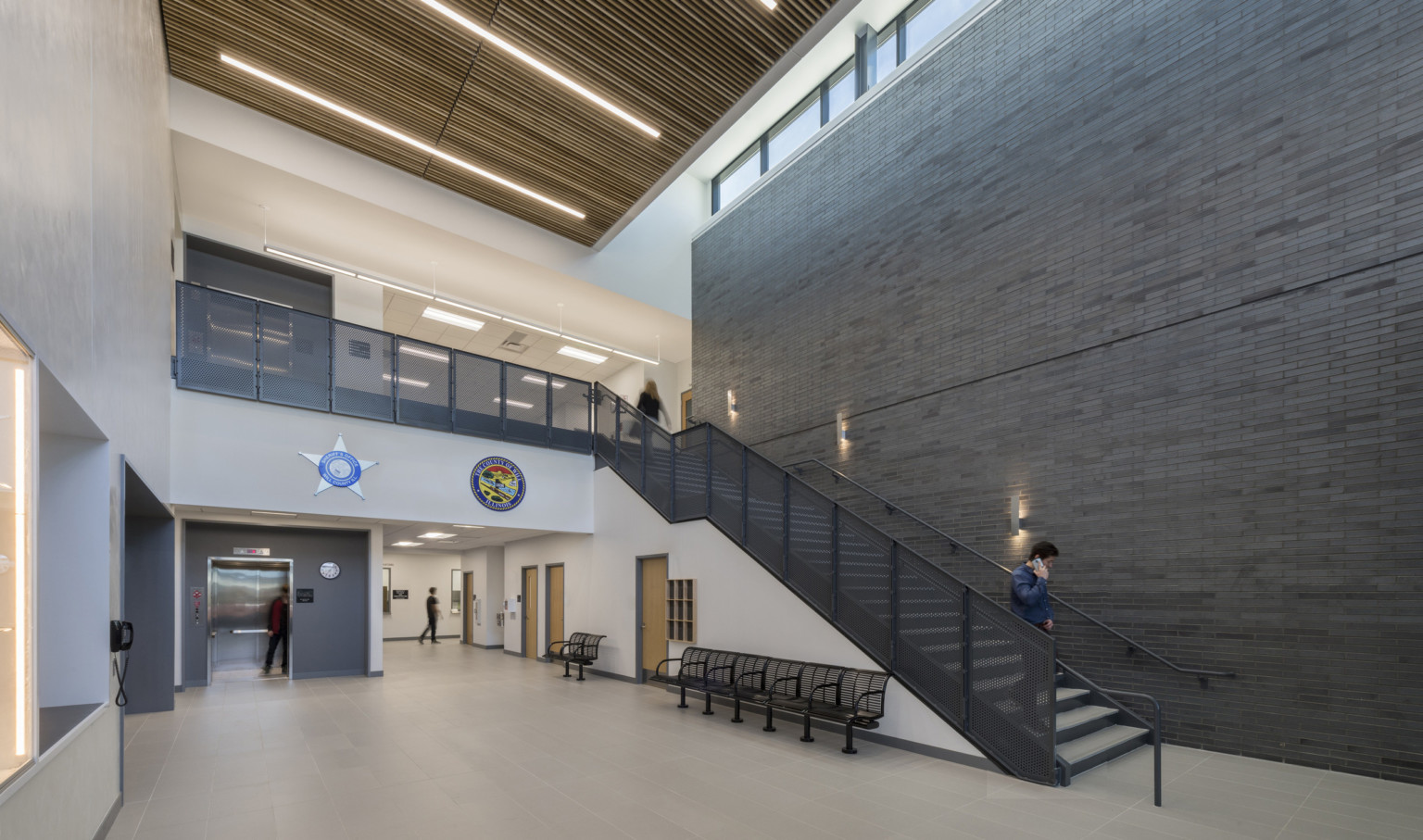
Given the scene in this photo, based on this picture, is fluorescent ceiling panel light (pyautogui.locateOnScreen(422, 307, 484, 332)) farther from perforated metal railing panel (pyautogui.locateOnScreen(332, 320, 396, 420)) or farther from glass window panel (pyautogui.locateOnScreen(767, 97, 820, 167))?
glass window panel (pyautogui.locateOnScreen(767, 97, 820, 167))

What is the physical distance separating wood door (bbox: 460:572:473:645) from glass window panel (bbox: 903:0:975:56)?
15353 millimetres

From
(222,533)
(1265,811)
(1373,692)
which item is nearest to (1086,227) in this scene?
(1373,692)

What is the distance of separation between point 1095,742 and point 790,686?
2.76 meters

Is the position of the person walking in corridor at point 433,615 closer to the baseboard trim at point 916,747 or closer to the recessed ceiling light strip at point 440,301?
the recessed ceiling light strip at point 440,301

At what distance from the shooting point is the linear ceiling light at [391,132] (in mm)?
8519

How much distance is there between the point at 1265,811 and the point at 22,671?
22.6ft

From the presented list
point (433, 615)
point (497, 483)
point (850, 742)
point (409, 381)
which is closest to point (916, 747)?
point (850, 742)

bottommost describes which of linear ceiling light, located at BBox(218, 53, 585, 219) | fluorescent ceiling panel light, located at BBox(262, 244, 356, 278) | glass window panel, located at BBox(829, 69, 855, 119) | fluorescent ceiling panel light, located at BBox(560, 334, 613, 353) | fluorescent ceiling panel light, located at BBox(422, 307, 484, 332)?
fluorescent ceiling panel light, located at BBox(560, 334, 613, 353)

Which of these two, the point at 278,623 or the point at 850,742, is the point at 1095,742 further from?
the point at 278,623

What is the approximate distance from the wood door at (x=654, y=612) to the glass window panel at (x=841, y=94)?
744 cm

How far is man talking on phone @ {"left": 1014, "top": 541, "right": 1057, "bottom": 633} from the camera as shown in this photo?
6.16 meters

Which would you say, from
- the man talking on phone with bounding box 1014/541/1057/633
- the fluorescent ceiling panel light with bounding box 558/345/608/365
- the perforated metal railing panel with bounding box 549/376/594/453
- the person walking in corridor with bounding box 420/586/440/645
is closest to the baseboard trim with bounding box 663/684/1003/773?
Result: the man talking on phone with bounding box 1014/541/1057/633

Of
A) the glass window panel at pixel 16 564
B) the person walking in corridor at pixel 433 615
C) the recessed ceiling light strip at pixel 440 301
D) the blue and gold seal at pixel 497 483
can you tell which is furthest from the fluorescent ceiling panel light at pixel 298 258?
the person walking in corridor at pixel 433 615

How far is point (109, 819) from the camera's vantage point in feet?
15.4
